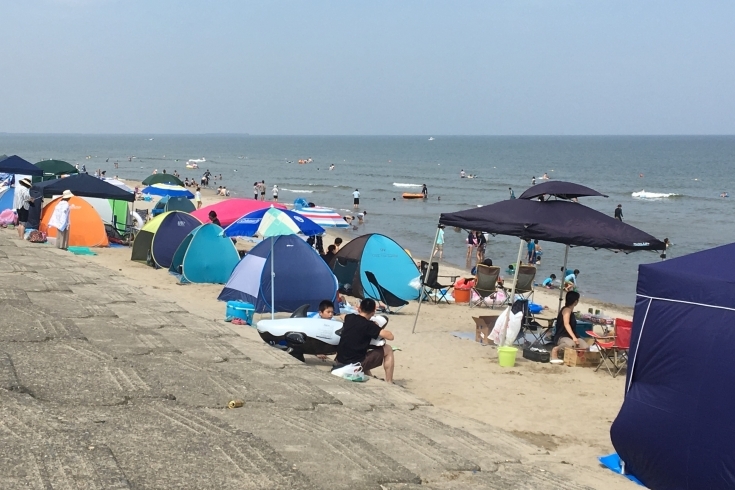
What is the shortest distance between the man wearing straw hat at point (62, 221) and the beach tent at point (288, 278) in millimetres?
6405

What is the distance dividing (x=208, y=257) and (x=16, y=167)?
360 inches

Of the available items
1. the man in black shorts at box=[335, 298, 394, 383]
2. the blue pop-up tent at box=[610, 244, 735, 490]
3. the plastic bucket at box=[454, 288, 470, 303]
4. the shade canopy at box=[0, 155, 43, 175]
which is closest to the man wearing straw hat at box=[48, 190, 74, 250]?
the shade canopy at box=[0, 155, 43, 175]

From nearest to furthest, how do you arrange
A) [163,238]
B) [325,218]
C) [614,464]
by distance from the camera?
[614,464]
[163,238]
[325,218]

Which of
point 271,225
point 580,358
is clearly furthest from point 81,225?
point 580,358

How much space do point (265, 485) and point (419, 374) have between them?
5810 millimetres

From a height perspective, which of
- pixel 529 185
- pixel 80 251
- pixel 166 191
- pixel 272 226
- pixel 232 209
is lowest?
pixel 529 185

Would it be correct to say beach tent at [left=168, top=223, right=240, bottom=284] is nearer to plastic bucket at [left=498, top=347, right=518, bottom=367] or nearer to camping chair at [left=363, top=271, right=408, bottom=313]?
camping chair at [left=363, top=271, right=408, bottom=313]

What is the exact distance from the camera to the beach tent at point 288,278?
13.0 m

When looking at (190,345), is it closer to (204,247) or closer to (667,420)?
(667,420)

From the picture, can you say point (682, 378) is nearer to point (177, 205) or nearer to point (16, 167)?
point (16, 167)

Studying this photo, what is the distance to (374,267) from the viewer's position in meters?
15.5

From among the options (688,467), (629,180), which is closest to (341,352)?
(688,467)

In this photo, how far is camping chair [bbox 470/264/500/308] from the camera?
15.4 m

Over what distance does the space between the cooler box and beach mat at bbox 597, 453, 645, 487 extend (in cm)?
587
